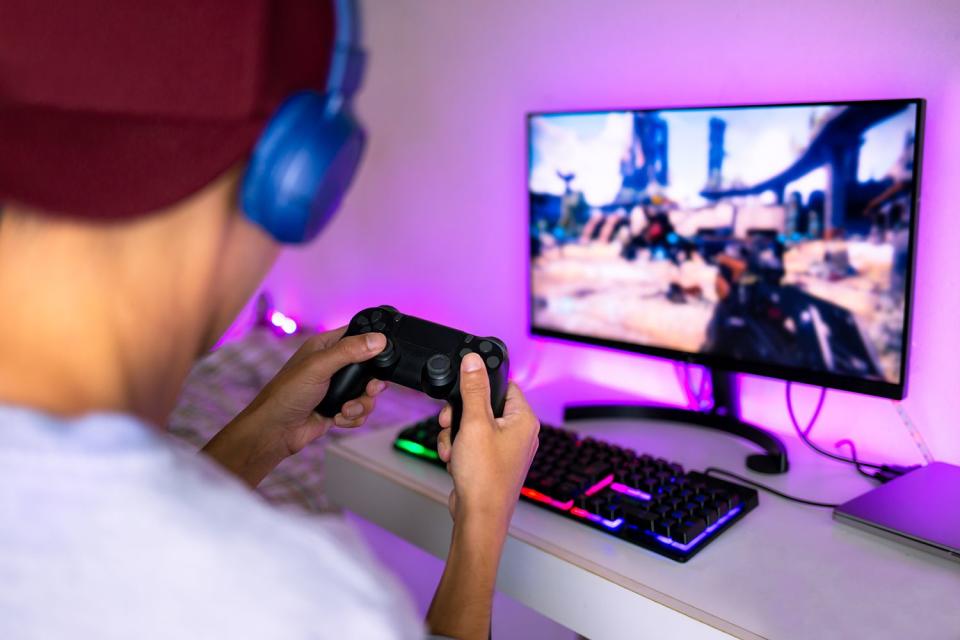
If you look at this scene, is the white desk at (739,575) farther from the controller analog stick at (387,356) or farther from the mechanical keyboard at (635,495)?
the controller analog stick at (387,356)

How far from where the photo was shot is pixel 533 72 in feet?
4.80

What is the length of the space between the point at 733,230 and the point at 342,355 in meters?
0.57

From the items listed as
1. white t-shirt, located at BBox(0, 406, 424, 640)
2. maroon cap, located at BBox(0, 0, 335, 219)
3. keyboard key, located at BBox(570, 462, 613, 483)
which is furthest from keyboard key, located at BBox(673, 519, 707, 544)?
maroon cap, located at BBox(0, 0, 335, 219)

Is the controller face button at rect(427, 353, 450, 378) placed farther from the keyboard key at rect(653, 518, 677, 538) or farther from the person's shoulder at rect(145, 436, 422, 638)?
the person's shoulder at rect(145, 436, 422, 638)

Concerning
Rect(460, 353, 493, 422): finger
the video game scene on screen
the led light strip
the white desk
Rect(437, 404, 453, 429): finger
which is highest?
the video game scene on screen

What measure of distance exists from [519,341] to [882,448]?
685 mm

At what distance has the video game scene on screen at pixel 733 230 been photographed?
0.99m

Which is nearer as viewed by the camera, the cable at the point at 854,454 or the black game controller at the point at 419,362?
the black game controller at the point at 419,362

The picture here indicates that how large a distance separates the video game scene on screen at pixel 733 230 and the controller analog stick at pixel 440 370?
0.47m

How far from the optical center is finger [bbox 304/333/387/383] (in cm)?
89

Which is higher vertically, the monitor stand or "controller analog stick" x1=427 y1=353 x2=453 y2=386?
"controller analog stick" x1=427 y1=353 x2=453 y2=386

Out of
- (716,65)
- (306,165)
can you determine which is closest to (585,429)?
(716,65)

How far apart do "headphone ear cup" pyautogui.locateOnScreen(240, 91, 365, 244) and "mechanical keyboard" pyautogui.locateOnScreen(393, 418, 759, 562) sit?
48 cm

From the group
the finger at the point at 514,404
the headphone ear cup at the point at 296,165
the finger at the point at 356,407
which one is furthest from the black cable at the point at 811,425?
the headphone ear cup at the point at 296,165
